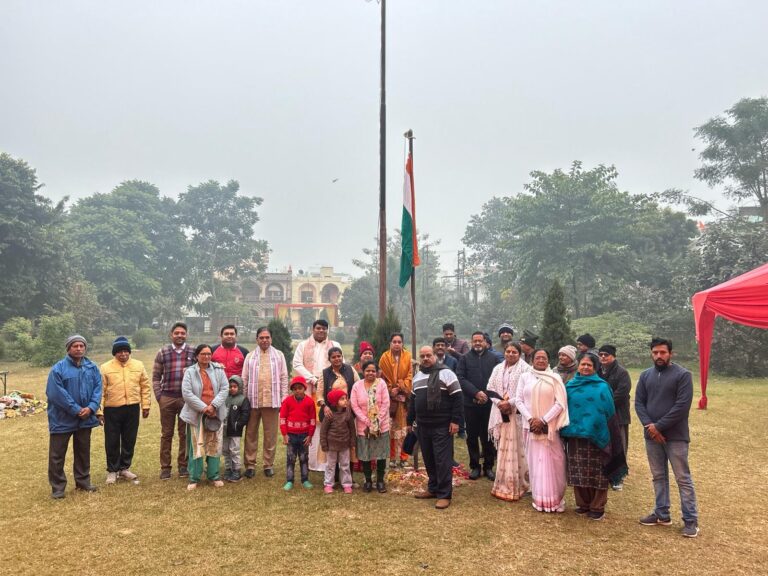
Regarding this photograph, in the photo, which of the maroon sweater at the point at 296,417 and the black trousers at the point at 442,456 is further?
the maroon sweater at the point at 296,417

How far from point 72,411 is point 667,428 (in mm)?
5438

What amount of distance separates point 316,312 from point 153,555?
47.5m

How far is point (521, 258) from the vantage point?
27.5 m

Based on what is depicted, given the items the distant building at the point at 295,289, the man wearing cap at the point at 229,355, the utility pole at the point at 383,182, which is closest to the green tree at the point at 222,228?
the distant building at the point at 295,289

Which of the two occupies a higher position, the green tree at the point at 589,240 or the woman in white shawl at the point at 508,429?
the green tree at the point at 589,240

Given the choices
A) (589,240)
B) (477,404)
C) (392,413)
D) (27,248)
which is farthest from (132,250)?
(477,404)

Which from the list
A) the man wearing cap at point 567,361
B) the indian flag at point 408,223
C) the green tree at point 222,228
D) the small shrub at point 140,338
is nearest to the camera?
the man wearing cap at point 567,361

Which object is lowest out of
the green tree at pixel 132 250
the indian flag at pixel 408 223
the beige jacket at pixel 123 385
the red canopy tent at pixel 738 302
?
the beige jacket at pixel 123 385

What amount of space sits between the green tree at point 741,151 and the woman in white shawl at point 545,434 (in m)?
25.1

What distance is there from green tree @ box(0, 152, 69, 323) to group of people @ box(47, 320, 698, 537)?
2464 cm

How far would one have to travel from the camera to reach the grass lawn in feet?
11.5

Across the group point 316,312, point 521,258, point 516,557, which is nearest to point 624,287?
point 521,258

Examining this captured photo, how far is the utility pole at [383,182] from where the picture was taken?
30.8 ft

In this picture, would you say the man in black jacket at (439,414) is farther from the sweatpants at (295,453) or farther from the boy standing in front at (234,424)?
the boy standing in front at (234,424)
